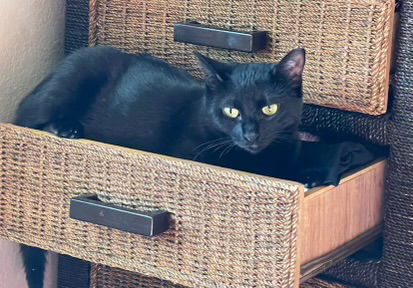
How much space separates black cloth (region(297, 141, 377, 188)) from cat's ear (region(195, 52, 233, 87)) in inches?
6.6

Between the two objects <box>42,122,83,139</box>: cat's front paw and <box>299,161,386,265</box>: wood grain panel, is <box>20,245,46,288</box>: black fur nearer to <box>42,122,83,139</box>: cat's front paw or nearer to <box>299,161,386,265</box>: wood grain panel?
<box>42,122,83,139</box>: cat's front paw

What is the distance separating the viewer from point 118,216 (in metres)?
1.10

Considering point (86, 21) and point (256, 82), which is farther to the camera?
point (86, 21)

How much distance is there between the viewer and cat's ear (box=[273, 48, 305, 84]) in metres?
1.13

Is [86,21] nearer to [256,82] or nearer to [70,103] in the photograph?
[70,103]

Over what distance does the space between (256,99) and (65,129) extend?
0.97 ft

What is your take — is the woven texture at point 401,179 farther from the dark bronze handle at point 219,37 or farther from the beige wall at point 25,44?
the beige wall at point 25,44

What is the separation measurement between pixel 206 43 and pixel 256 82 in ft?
0.43

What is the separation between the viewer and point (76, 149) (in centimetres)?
115

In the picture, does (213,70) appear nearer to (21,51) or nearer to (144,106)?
(144,106)

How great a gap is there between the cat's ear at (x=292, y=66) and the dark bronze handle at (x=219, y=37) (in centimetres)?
8

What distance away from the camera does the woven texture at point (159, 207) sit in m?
1.00

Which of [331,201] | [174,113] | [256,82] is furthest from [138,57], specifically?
[331,201]

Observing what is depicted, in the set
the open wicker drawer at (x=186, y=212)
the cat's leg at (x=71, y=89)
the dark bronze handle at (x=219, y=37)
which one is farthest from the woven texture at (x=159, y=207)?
the dark bronze handle at (x=219, y=37)
